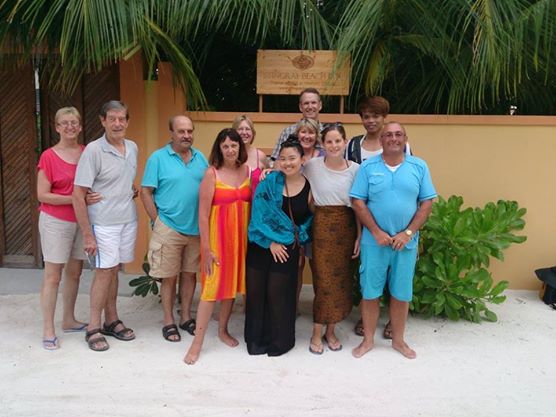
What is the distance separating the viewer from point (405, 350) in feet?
11.4

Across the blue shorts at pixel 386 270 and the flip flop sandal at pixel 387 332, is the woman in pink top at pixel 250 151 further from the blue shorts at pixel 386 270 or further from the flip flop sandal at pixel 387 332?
the flip flop sandal at pixel 387 332

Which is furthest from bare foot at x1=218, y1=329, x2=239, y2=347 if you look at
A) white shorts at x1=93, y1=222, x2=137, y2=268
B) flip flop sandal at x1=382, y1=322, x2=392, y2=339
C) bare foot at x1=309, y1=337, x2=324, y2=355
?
flip flop sandal at x1=382, y1=322, x2=392, y2=339

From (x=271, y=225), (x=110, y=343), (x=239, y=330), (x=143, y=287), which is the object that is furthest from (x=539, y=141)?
(x=110, y=343)

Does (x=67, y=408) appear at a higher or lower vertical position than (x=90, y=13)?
lower

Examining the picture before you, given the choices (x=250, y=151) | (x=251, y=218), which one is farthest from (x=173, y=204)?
(x=250, y=151)

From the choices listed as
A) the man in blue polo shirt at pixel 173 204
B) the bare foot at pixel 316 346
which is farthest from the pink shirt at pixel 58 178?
the bare foot at pixel 316 346

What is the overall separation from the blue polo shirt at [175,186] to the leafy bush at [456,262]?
1.75m

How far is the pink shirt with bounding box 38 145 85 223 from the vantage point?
3346 millimetres

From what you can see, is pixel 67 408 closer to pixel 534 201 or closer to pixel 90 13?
pixel 90 13

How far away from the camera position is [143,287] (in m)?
4.14

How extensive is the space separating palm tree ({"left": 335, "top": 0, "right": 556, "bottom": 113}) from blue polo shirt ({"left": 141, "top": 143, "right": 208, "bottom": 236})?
1752 millimetres

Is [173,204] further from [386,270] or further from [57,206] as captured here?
[386,270]

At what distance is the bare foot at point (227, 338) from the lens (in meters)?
3.57

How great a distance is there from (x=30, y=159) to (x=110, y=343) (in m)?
→ 2.50
